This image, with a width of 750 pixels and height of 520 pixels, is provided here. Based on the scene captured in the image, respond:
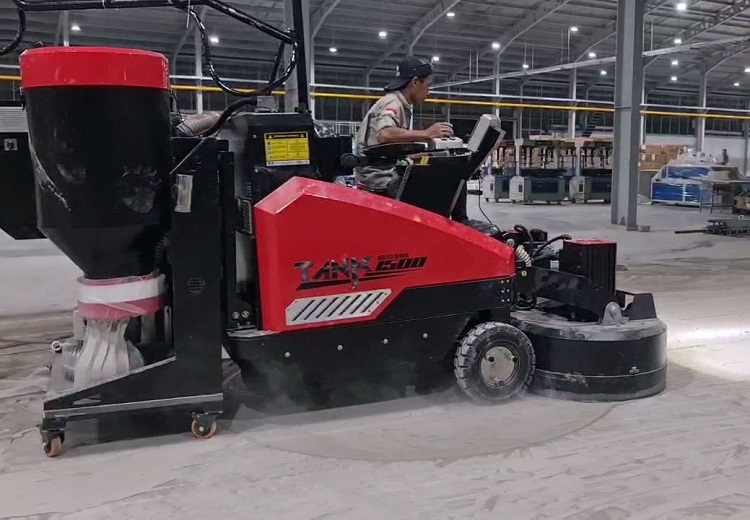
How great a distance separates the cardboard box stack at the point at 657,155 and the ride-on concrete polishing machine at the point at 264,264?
60.9ft

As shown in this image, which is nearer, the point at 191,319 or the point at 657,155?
the point at 191,319

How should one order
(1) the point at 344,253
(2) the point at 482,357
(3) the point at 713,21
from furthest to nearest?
(3) the point at 713,21, (2) the point at 482,357, (1) the point at 344,253

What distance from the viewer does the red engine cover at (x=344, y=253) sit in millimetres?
2816

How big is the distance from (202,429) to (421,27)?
18.0 metres

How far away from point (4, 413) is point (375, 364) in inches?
64.5

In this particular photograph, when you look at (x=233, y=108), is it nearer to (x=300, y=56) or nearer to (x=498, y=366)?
(x=300, y=56)

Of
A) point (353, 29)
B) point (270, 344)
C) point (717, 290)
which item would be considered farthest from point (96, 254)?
point (353, 29)

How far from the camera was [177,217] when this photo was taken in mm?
2711

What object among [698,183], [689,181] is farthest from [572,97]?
[698,183]

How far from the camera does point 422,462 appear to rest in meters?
2.60

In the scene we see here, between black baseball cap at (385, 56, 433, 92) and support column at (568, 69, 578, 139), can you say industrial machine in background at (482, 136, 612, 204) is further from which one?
black baseball cap at (385, 56, 433, 92)

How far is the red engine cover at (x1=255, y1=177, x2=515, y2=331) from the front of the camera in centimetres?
282

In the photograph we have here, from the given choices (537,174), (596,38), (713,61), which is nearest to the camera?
(537,174)

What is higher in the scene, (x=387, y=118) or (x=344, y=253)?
(x=387, y=118)
